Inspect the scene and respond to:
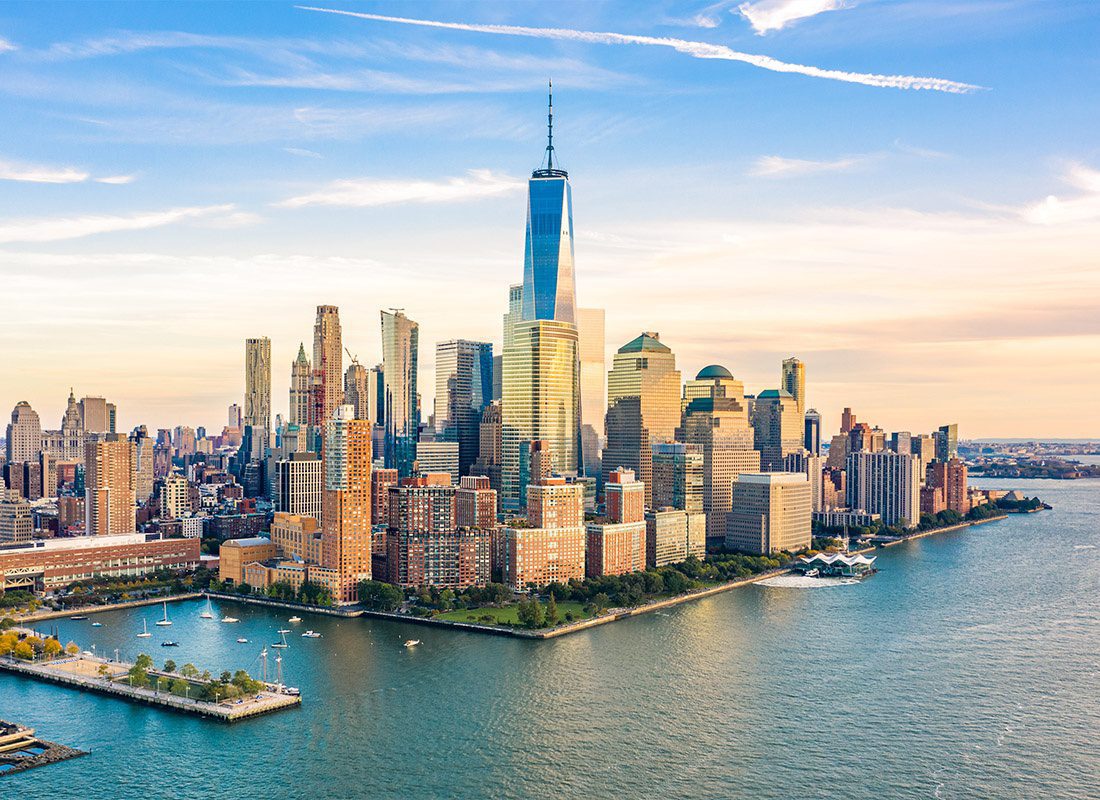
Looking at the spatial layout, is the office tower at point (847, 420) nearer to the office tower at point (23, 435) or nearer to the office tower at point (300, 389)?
the office tower at point (300, 389)

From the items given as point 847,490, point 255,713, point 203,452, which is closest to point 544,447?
point 847,490

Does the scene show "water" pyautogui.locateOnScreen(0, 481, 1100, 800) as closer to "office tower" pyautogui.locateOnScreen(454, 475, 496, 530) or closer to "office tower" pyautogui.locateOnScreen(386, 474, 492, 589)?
"office tower" pyautogui.locateOnScreen(386, 474, 492, 589)

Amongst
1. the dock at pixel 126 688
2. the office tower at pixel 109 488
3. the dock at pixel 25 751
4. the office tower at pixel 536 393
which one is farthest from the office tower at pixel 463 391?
the dock at pixel 25 751

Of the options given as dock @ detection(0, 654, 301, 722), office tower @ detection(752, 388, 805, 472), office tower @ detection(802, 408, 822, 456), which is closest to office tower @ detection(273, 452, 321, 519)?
dock @ detection(0, 654, 301, 722)

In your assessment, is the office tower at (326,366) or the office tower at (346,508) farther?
the office tower at (326,366)

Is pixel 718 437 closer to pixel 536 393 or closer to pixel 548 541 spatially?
pixel 536 393

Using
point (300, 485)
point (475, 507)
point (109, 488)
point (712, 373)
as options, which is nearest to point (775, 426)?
point (712, 373)
